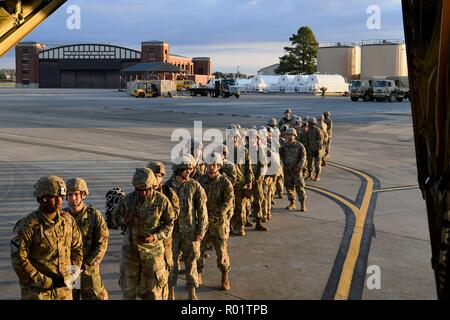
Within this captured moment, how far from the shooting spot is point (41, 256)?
491 cm

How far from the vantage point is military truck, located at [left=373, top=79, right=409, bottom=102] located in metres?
57.9

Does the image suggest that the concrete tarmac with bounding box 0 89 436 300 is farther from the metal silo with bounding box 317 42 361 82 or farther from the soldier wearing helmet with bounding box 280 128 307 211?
the metal silo with bounding box 317 42 361 82

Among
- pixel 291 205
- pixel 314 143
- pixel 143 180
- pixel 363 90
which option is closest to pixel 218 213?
pixel 143 180

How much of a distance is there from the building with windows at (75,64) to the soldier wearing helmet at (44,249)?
340 ft

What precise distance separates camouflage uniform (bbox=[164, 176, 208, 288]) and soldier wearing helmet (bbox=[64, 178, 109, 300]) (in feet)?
4.18

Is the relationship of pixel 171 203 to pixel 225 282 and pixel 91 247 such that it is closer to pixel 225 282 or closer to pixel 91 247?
pixel 91 247

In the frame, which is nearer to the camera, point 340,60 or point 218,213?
point 218,213

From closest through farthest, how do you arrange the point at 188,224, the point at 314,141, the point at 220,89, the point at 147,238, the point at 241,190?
the point at 147,238 < the point at 188,224 < the point at 241,190 < the point at 314,141 < the point at 220,89

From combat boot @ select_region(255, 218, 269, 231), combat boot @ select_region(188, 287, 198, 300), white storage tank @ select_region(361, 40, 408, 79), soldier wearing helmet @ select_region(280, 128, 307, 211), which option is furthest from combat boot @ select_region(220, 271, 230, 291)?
white storage tank @ select_region(361, 40, 408, 79)

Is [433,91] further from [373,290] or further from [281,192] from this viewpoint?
[281,192]

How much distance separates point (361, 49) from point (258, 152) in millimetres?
86501

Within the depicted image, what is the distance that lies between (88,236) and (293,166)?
21.5 ft

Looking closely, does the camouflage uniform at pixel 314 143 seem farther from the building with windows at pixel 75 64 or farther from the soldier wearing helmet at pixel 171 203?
the building with windows at pixel 75 64
